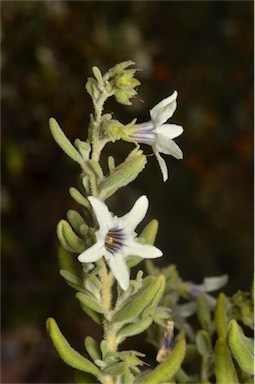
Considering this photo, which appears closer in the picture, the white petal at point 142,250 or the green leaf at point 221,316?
the white petal at point 142,250

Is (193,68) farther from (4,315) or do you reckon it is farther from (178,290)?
(178,290)

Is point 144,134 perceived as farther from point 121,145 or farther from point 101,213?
point 121,145

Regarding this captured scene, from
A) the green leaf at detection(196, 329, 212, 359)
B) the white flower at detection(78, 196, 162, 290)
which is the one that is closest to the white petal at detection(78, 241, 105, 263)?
the white flower at detection(78, 196, 162, 290)

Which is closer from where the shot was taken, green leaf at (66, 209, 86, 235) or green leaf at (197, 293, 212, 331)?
green leaf at (66, 209, 86, 235)

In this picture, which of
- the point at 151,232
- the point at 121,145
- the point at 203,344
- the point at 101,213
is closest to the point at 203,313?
the point at 203,344

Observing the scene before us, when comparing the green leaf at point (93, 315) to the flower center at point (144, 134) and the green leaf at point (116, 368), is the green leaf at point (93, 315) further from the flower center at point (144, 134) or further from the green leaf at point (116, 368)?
the flower center at point (144, 134)

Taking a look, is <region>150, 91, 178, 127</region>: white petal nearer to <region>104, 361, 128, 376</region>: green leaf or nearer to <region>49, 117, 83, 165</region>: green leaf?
<region>49, 117, 83, 165</region>: green leaf

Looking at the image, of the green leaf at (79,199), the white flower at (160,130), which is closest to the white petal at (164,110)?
the white flower at (160,130)
